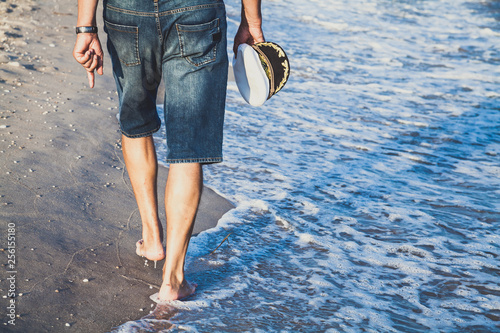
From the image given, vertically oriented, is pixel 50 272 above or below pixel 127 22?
below

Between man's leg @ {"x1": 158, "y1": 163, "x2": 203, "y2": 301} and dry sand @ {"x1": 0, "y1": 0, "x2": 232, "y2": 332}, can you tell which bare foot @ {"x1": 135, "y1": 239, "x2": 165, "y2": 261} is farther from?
man's leg @ {"x1": 158, "y1": 163, "x2": 203, "y2": 301}

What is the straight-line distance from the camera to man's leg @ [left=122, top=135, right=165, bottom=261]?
2.49m

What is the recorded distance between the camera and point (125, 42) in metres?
2.14

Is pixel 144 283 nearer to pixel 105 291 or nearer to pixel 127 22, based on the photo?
pixel 105 291

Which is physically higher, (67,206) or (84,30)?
(84,30)

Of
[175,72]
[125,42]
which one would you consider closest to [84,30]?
[125,42]

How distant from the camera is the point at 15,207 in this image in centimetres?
280

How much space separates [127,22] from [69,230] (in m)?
1.22

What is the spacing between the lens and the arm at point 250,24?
2367 millimetres

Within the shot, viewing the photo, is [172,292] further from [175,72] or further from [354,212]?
[354,212]

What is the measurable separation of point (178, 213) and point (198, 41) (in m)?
0.74

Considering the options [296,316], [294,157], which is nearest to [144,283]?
[296,316]

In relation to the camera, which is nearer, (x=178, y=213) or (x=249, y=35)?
(x=178, y=213)

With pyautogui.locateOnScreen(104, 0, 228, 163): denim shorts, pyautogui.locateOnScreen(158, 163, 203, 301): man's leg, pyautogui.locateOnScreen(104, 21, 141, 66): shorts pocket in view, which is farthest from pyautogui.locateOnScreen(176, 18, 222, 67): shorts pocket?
pyautogui.locateOnScreen(158, 163, 203, 301): man's leg
